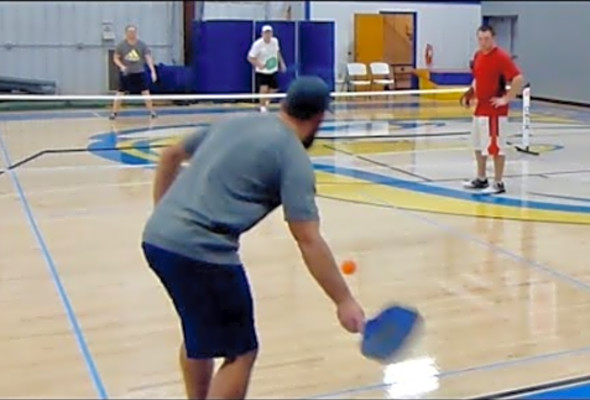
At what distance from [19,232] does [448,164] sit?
18.7 feet

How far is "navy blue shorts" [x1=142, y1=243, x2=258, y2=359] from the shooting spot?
3311 mm

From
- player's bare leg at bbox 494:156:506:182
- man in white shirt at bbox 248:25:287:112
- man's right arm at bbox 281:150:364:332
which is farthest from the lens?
man in white shirt at bbox 248:25:287:112

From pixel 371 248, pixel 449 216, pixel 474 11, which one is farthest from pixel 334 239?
pixel 474 11

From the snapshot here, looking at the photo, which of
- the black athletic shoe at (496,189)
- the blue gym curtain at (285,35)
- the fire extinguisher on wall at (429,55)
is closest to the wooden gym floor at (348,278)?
the black athletic shoe at (496,189)

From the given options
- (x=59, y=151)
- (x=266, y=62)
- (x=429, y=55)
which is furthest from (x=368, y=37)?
(x=59, y=151)

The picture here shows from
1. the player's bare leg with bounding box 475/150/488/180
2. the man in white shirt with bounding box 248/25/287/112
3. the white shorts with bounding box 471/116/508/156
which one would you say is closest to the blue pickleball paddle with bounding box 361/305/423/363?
the white shorts with bounding box 471/116/508/156

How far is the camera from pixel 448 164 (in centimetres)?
1166

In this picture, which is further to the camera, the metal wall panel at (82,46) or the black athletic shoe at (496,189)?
the metal wall panel at (82,46)

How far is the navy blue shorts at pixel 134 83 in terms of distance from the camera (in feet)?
51.0

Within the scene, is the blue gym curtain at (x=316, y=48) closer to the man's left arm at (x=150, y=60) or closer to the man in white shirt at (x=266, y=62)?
the man in white shirt at (x=266, y=62)

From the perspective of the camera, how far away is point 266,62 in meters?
16.3

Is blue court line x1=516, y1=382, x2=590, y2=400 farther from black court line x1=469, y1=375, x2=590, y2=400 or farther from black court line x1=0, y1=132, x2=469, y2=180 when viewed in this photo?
black court line x1=0, y1=132, x2=469, y2=180

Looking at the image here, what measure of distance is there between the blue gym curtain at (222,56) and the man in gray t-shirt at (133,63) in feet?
3.98

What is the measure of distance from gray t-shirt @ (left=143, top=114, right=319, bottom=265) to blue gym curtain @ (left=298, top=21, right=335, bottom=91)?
1163cm
